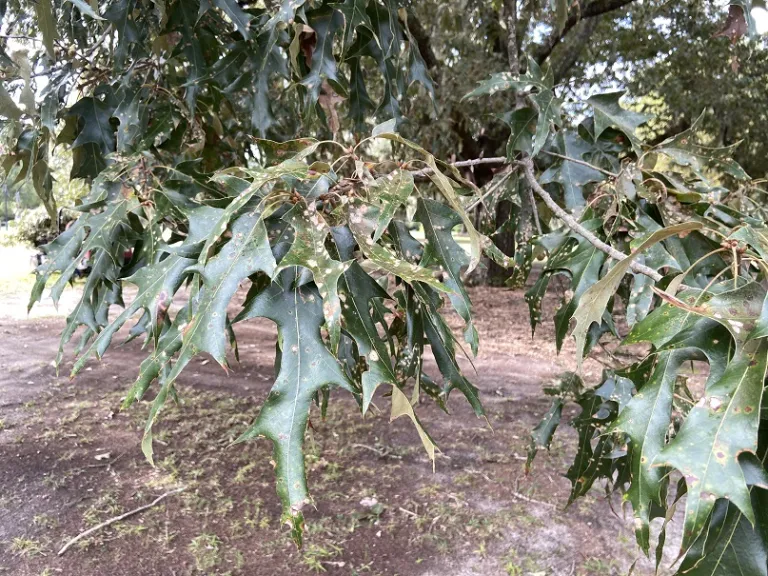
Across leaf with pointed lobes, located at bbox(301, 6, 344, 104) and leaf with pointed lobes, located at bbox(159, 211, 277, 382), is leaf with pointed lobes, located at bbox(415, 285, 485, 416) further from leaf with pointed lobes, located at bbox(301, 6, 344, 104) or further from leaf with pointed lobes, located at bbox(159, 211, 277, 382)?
leaf with pointed lobes, located at bbox(301, 6, 344, 104)

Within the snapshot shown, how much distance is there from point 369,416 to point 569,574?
5.82ft

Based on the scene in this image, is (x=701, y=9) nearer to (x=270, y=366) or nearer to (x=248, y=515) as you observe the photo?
(x=270, y=366)

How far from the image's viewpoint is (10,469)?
2.81 metres

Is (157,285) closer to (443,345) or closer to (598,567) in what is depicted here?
(443,345)

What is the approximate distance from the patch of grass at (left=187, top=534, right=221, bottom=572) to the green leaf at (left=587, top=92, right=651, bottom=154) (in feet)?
6.95

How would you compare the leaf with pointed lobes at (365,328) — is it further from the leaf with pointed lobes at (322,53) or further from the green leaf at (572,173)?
the leaf with pointed lobes at (322,53)

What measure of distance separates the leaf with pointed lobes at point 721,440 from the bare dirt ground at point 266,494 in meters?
1.75

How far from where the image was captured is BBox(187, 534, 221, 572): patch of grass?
86.6 inches

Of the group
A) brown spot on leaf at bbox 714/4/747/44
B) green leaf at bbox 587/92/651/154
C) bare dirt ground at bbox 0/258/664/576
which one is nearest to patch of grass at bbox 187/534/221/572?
bare dirt ground at bbox 0/258/664/576

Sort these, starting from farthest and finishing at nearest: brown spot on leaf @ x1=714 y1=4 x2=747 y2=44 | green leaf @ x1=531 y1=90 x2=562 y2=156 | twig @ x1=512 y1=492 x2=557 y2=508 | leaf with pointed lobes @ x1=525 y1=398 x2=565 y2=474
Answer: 1. twig @ x1=512 y1=492 x2=557 y2=508
2. leaf with pointed lobes @ x1=525 y1=398 x2=565 y2=474
3. green leaf @ x1=531 y1=90 x2=562 y2=156
4. brown spot on leaf @ x1=714 y1=4 x2=747 y2=44

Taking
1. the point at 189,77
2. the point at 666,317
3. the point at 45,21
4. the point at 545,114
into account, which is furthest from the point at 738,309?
the point at 189,77

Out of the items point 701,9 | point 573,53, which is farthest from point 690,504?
point 701,9

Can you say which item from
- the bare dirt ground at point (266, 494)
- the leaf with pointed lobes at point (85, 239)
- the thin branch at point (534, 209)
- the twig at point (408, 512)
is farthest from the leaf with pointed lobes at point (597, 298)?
the twig at point (408, 512)

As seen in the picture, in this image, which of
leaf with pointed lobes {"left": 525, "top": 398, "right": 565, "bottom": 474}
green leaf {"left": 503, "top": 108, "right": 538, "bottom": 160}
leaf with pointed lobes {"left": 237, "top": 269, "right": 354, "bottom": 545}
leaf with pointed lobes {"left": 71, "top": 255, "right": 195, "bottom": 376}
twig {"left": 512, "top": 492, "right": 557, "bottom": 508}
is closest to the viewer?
leaf with pointed lobes {"left": 237, "top": 269, "right": 354, "bottom": 545}
